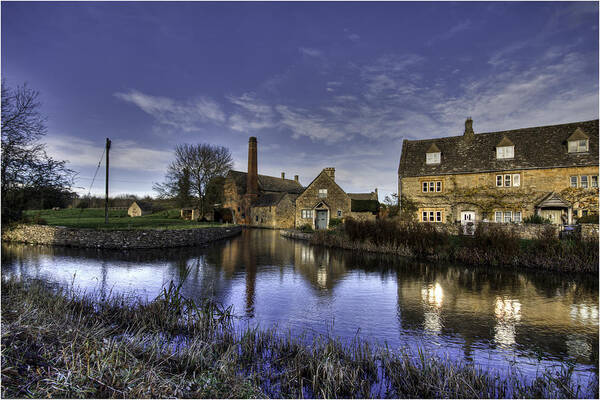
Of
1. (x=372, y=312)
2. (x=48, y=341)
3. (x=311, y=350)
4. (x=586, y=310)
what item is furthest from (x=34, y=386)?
(x=586, y=310)

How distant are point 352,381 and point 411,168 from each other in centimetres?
2947

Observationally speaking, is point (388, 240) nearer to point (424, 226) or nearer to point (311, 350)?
point (424, 226)

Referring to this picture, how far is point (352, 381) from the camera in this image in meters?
4.91

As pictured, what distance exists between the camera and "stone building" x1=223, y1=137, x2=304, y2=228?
46.6 meters

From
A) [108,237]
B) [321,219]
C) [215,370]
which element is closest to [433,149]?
[321,219]

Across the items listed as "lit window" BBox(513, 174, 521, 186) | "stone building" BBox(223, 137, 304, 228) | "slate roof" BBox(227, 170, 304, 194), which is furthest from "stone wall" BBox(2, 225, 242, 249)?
"slate roof" BBox(227, 170, 304, 194)

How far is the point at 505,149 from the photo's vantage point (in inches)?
1118

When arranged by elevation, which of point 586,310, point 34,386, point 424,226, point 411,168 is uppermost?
point 411,168

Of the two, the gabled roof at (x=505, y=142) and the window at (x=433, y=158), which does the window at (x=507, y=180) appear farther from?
the window at (x=433, y=158)

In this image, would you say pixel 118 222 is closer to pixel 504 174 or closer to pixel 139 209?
pixel 139 209

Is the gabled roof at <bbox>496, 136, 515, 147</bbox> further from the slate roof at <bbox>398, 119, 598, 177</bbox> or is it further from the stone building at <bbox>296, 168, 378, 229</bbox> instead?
the stone building at <bbox>296, 168, 378, 229</bbox>

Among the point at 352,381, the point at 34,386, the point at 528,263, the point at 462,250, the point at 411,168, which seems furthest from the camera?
the point at 411,168

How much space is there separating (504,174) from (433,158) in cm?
613

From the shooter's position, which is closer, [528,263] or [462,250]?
[528,263]
